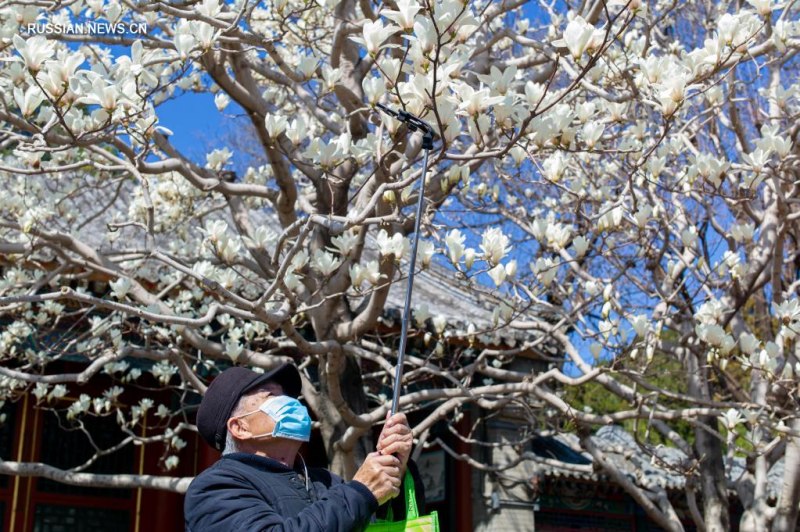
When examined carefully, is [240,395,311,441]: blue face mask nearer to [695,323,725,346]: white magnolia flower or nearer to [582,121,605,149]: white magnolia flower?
[582,121,605,149]: white magnolia flower

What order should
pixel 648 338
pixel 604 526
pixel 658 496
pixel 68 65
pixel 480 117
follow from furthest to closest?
pixel 604 526, pixel 658 496, pixel 648 338, pixel 480 117, pixel 68 65

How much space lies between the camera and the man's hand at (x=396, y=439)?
2396 millimetres

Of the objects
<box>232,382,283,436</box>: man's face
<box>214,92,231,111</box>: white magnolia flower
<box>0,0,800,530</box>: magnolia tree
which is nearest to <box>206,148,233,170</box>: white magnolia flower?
<box>0,0,800,530</box>: magnolia tree

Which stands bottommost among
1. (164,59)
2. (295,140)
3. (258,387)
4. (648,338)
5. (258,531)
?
(258,531)

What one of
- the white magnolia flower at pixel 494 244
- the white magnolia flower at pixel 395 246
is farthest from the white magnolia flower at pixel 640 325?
the white magnolia flower at pixel 395 246

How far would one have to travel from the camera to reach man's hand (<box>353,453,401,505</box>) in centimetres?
235

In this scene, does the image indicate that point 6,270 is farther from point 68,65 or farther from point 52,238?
point 68,65

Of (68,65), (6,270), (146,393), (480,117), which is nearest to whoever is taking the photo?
(68,65)

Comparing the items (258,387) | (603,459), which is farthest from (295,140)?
(603,459)

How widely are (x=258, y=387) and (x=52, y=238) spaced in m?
2.33

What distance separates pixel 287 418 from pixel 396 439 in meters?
0.31

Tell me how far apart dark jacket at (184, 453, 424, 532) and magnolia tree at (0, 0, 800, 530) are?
4.65 feet

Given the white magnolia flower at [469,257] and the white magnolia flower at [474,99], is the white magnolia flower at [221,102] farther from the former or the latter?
the white magnolia flower at [474,99]

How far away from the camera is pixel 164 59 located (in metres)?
4.36
